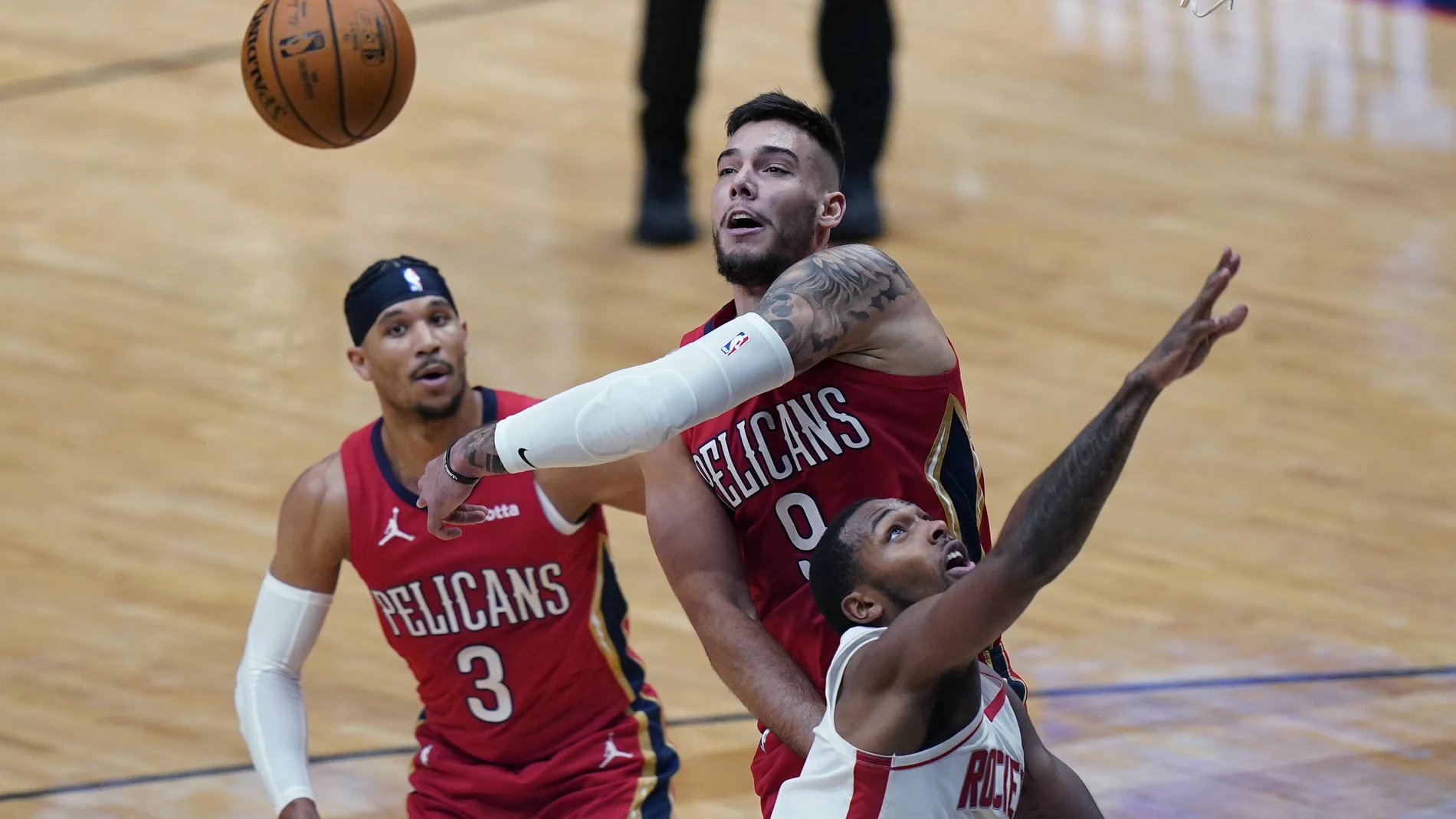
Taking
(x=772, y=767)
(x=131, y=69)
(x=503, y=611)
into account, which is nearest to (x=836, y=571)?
(x=772, y=767)

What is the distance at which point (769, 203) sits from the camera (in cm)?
377

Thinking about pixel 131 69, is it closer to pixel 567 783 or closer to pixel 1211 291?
pixel 567 783

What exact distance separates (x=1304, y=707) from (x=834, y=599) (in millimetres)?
2706

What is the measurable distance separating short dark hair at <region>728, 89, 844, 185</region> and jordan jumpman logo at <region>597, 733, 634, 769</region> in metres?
1.47

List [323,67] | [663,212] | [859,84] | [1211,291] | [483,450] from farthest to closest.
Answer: [663,212] < [859,84] < [323,67] < [483,450] < [1211,291]

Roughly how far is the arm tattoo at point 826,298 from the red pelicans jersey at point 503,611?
1132 mm

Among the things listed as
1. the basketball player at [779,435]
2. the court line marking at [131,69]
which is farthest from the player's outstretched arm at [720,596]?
the court line marking at [131,69]

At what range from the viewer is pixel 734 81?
408 inches

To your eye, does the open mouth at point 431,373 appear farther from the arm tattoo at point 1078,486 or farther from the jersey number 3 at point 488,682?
the arm tattoo at point 1078,486

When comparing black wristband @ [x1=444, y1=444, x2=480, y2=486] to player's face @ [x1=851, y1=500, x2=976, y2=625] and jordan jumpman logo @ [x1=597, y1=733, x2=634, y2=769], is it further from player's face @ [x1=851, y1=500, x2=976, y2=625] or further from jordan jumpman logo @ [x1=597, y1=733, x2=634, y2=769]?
jordan jumpman logo @ [x1=597, y1=733, x2=634, y2=769]

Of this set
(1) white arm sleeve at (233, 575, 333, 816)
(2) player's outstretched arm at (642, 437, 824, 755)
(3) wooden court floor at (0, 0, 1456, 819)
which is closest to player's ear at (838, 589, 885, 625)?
(2) player's outstretched arm at (642, 437, 824, 755)

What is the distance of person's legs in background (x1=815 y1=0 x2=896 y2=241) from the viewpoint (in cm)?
876

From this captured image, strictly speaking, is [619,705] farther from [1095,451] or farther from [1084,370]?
[1084,370]

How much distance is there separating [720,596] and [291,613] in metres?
1.31
